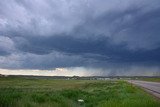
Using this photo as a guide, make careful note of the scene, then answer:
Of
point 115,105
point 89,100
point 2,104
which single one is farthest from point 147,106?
point 89,100

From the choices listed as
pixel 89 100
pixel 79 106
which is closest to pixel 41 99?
pixel 79 106

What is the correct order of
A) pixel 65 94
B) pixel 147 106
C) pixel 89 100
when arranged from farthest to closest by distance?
pixel 65 94 < pixel 89 100 < pixel 147 106

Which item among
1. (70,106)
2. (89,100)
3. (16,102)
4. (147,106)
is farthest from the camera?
(89,100)

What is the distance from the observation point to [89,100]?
108 feet

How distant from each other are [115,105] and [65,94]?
614 inches

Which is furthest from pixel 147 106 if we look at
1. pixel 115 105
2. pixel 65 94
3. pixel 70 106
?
pixel 65 94

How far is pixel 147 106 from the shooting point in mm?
21328

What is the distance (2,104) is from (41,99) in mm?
6433

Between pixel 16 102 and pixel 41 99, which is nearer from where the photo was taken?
pixel 16 102

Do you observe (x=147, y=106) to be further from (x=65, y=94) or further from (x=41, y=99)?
(x=65, y=94)

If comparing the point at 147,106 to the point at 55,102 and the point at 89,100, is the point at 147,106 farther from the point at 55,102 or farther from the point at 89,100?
the point at 89,100

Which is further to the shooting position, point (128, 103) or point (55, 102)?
point (55, 102)

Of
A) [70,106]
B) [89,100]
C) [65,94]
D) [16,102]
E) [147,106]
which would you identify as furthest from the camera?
[65,94]

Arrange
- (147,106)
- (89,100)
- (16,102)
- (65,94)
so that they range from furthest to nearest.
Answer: (65,94)
(89,100)
(16,102)
(147,106)
